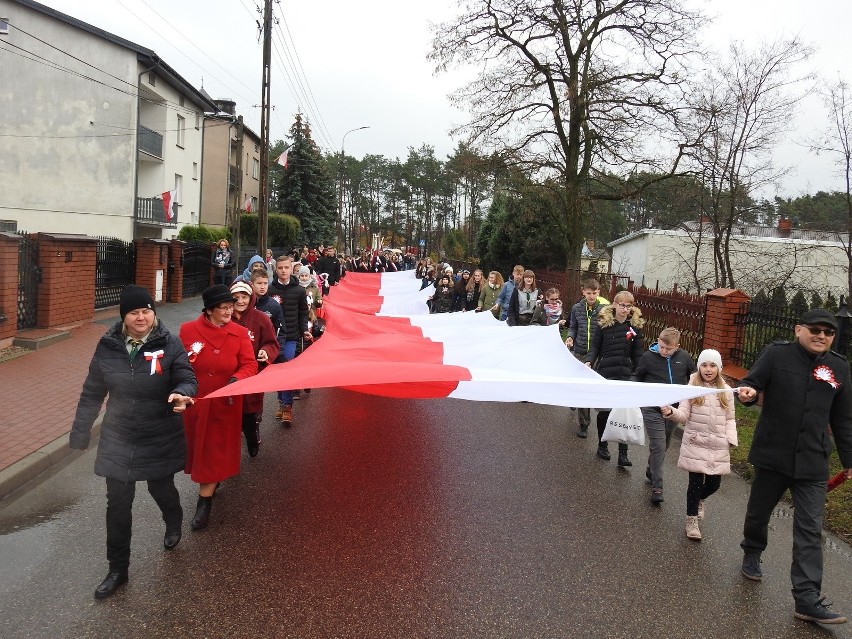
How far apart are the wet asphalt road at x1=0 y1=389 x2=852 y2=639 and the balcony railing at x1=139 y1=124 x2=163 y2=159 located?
1101 inches

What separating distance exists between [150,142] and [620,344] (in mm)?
30366

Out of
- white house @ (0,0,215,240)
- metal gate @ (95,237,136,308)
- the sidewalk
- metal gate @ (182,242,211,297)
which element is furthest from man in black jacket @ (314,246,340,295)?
white house @ (0,0,215,240)

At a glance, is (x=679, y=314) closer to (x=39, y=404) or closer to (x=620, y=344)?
(x=620, y=344)

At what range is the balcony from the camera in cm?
3188

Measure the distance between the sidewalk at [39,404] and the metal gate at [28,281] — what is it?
696mm

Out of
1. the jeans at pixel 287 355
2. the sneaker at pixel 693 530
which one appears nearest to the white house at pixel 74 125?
the jeans at pixel 287 355

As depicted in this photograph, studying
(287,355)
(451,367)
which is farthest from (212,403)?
(287,355)

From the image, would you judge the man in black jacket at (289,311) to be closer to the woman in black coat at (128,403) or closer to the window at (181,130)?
the woman in black coat at (128,403)

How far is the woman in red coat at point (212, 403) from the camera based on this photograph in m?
4.75

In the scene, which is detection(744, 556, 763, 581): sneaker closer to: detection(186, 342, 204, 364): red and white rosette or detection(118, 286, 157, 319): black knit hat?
detection(186, 342, 204, 364): red and white rosette

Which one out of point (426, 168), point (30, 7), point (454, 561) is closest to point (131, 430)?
point (454, 561)

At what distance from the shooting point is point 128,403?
13.0ft

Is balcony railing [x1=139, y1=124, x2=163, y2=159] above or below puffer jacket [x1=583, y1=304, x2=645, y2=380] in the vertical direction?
above

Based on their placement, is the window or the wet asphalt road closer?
the wet asphalt road
